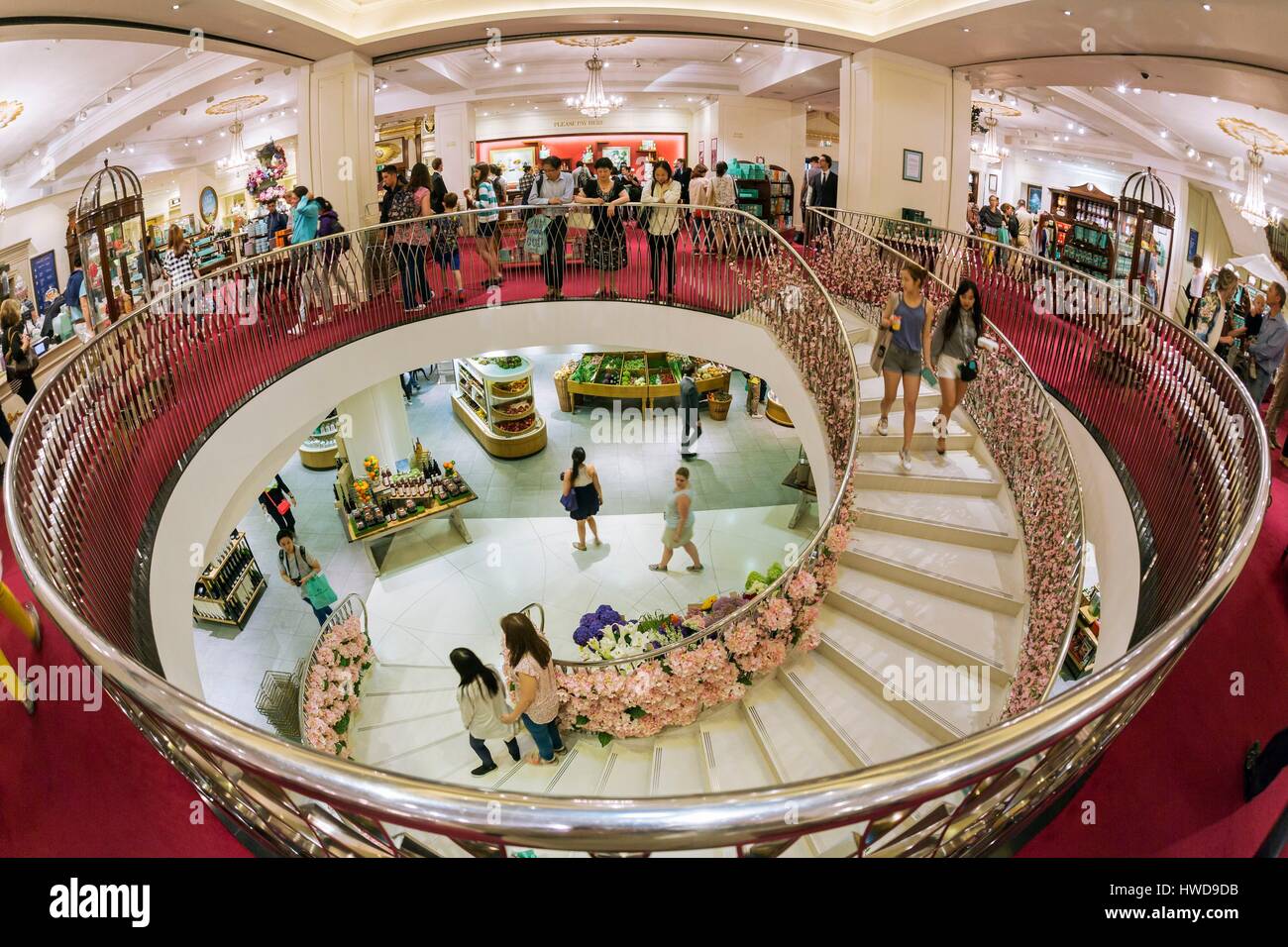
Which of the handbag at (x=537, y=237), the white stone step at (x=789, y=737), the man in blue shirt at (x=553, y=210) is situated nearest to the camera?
the white stone step at (x=789, y=737)

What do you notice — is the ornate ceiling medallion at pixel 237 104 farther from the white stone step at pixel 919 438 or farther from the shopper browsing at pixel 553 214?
the white stone step at pixel 919 438

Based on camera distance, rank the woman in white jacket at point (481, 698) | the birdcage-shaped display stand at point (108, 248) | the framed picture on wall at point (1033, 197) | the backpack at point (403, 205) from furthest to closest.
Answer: the framed picture on wall at point (1033, 197), the backpack at point (403, 205), the birdcage-shaped display stand at point (108, 248), the woman in white jacket at point (481, 698)

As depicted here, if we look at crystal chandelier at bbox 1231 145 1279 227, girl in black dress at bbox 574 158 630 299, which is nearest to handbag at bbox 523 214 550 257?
girl in black dress at bbox 574 158 630 299

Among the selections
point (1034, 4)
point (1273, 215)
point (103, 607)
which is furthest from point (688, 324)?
point (1273, 215)

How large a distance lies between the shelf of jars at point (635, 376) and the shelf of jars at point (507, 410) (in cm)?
148

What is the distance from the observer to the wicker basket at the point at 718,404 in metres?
14.4

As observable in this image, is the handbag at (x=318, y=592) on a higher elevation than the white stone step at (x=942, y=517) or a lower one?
lower

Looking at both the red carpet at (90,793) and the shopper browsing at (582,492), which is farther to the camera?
the shopper browsing at (582,492)

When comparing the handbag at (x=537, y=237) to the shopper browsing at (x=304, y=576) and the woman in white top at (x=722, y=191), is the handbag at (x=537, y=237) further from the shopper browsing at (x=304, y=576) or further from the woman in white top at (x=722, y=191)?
the shopper browsing at (x=304, y=576)

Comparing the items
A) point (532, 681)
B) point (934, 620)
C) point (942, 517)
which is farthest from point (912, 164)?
point (532, 681)

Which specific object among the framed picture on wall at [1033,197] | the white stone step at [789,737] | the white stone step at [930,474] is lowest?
the white stone step at [789,737]

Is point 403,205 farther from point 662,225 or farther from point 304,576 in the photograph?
point 304,576

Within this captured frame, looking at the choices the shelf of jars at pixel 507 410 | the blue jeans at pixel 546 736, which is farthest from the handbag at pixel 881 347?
the shelf of jars at pixel 507 410
